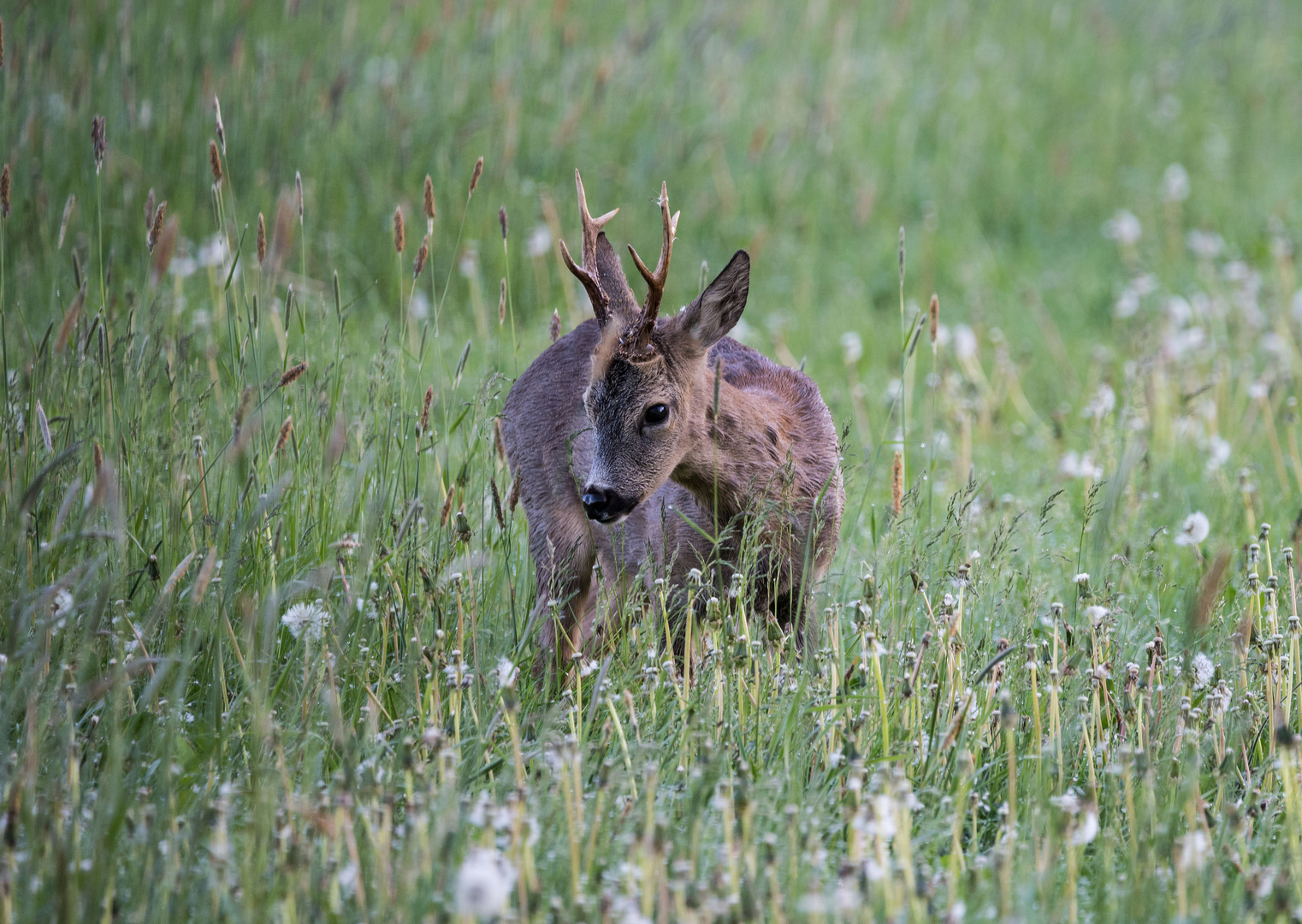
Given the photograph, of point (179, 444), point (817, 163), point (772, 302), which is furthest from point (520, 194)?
point (179, 444)

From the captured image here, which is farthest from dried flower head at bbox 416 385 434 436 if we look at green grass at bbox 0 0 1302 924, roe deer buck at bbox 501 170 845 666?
roe deer buck at bbox 501 170 845 666

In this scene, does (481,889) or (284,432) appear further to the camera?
(284,432)

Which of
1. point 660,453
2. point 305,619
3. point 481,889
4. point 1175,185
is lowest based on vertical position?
point 305,619

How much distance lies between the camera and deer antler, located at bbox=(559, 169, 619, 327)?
3609 mm

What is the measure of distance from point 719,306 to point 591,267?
1.25 ft

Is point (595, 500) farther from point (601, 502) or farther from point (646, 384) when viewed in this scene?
point (646, 384)

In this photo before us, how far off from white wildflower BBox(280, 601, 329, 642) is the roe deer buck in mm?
535

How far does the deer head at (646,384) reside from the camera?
3.71 m

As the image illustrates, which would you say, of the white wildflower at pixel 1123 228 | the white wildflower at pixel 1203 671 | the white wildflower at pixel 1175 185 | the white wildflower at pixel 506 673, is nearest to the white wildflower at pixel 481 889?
the white wildflower at pixel 506 673

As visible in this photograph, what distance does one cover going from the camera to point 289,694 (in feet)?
10.6

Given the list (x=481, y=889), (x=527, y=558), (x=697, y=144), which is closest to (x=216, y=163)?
(x=527, y=558)

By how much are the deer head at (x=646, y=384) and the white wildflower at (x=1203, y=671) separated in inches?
55.0

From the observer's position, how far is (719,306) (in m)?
3.84

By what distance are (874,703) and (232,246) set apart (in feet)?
15.6
